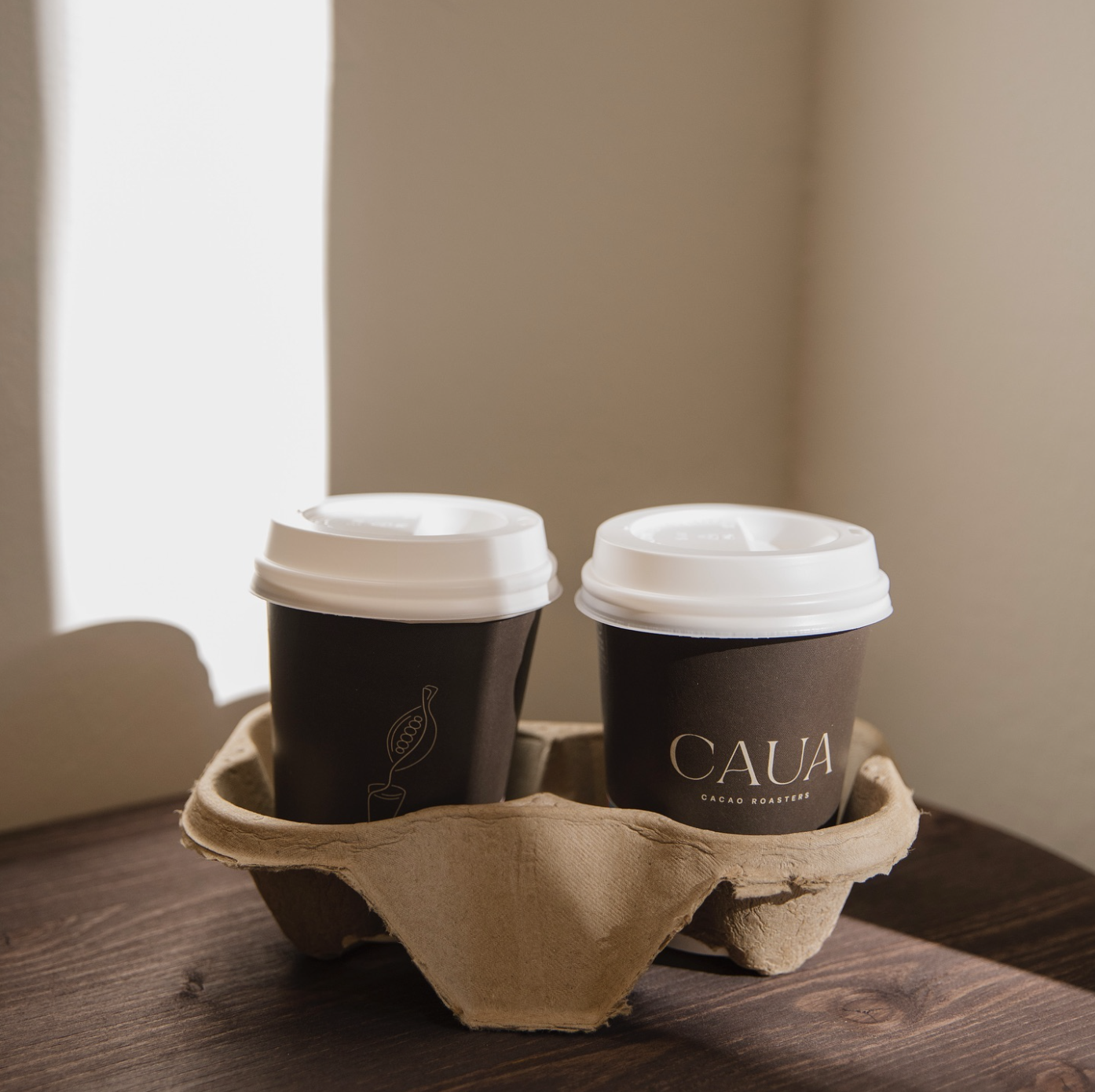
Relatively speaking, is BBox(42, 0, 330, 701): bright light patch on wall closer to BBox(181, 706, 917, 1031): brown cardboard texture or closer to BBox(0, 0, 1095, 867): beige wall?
BBox(0, 0, 1095, 867): beige wall

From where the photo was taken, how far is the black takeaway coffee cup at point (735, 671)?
619 millimetres

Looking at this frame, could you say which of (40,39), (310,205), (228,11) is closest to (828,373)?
(310,205)

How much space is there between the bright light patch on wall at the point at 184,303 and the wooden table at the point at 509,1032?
26 cm

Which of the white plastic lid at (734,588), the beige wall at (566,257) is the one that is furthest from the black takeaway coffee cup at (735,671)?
the beige wall at (566,257)

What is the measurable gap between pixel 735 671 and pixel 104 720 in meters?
0.58

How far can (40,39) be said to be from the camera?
803 mm

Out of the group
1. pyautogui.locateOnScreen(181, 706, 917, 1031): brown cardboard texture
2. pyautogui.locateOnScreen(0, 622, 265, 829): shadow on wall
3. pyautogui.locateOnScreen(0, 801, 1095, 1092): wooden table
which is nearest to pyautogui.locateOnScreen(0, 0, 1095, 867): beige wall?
pyautogui.locateOnScreen(0, 622, 265, 829): shadow on wall

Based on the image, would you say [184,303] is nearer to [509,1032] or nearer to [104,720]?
[104,720]

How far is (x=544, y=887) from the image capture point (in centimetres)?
64

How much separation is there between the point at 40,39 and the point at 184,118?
0.12 m

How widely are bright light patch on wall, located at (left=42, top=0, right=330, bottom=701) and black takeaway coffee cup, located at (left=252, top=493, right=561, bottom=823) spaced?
27cm

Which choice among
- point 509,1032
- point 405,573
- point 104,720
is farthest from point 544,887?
point 104,720

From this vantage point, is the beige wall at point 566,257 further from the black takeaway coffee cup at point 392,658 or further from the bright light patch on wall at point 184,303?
the black takeaway coffee cup at point 392,658

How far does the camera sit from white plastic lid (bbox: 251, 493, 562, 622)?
0.63 meters
